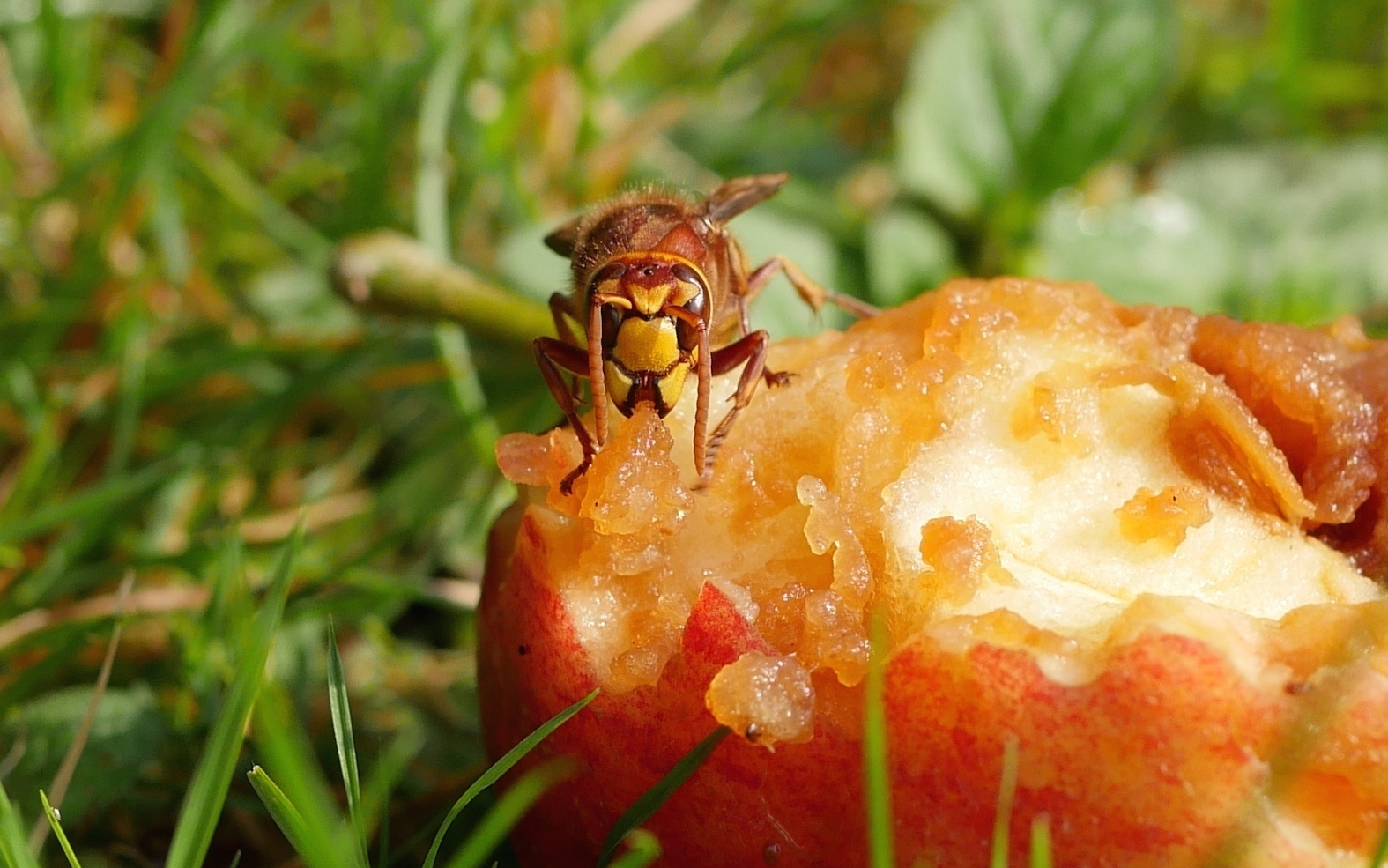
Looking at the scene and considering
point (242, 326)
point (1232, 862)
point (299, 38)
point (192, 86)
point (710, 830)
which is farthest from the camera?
point (299, 38)

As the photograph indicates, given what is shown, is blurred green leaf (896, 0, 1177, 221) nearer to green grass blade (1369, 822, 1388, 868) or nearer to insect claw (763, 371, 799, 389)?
insect claw (763, 371, 799, 389)

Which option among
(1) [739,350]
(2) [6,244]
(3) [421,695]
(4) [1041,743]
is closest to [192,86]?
(2) [6,244]

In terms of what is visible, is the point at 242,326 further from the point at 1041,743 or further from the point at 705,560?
the point at 1041,743

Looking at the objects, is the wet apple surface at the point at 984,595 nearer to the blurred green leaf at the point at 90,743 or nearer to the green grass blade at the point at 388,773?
the green grass blade at the point at 388,773

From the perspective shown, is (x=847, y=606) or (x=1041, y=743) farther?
(x=847, y=606)

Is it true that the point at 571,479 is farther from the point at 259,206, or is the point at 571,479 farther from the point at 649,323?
the point at 259,206

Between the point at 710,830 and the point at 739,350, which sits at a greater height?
the point at 739,350
